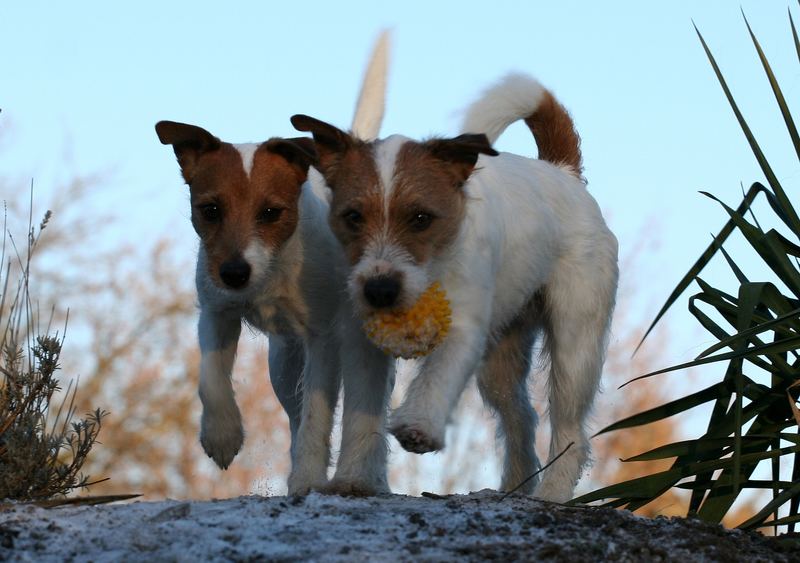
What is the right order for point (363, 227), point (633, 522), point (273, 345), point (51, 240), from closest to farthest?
point (633, 522) → point (363, 227) → point (273, 345) → point (51, 240)

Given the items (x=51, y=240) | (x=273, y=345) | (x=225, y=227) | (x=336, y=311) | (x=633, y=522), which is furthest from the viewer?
(x=51, y=240)

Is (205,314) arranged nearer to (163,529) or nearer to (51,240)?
(163,529)

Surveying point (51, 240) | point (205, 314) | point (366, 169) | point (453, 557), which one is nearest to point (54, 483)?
point (205, 314)

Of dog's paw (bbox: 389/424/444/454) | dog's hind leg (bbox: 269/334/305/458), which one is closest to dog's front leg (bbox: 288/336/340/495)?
dog's hind leg (bbox: 269/334/305/458)

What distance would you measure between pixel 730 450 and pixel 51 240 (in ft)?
37.1

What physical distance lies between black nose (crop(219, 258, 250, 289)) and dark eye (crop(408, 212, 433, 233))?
82 centimetres

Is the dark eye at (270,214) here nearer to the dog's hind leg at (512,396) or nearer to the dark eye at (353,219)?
the dark eye at (353,219)

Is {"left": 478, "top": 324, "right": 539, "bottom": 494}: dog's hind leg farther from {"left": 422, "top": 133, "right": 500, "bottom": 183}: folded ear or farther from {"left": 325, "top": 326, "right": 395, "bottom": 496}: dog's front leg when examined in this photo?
{"left": 422, "top": 133, "right": 500, "bottom": 183}: folded ear

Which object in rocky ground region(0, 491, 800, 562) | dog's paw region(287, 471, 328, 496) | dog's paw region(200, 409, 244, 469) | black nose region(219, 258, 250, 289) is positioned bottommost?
rocky ground region(0, 491, 800, 562)

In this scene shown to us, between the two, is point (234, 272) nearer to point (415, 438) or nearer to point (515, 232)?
point (415, 438)

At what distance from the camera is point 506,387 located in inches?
260

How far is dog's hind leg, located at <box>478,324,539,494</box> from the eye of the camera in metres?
6.47

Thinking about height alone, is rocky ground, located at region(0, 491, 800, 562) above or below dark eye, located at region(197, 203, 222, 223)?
below

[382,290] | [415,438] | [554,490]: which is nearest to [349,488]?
[415,438]
